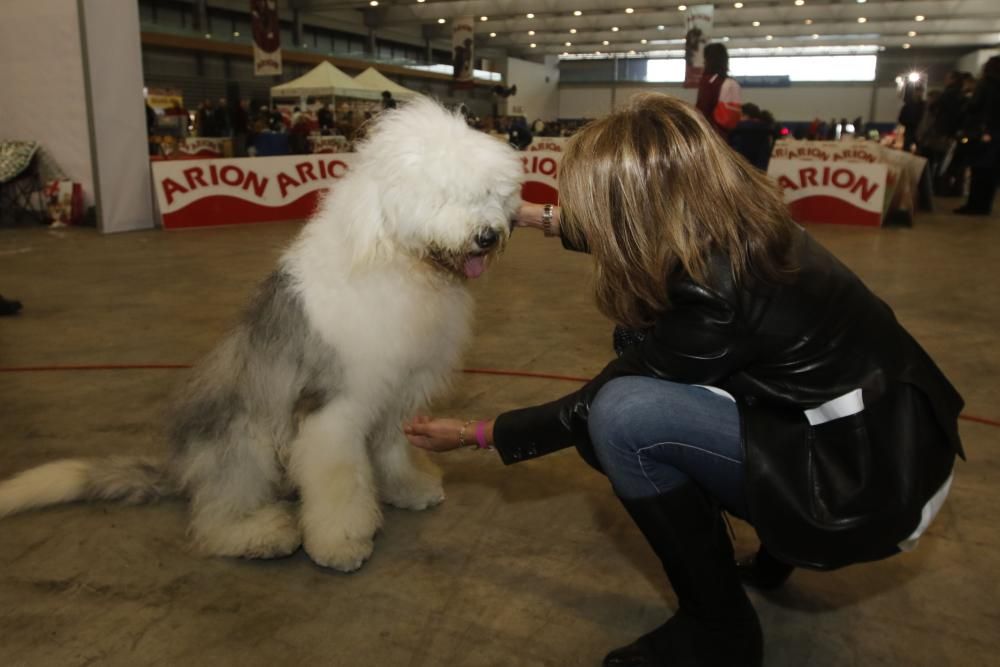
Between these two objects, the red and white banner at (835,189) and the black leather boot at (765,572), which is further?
the red and white banner at (835,189)

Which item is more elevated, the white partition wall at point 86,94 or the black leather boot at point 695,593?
the white partition wall at point 86,94

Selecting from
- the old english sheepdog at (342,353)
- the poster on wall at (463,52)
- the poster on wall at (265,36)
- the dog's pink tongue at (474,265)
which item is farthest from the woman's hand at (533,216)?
the poster on wall at (463,52)

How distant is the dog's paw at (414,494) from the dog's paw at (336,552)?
1.12 ft

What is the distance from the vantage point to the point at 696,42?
1662 centimetres

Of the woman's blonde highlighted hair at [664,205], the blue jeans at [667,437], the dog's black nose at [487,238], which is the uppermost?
the woman's blonde highlighted hair at [664,205]

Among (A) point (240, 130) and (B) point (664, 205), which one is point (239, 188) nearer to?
(A) point (240, 130)

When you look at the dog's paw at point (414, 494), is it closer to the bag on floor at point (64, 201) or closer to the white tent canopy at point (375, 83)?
the bag on floor at point (64, 201)

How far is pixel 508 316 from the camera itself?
4.83 meters

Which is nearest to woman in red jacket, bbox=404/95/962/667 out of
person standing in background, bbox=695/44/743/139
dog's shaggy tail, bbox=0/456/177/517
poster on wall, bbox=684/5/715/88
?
dog's shaggy tail, bbox=0/456/177/517

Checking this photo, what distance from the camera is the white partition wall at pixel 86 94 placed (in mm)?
7496

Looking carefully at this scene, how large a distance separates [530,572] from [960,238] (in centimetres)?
788

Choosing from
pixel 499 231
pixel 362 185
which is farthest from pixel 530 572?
pixel 362 185

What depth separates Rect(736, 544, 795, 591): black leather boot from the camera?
6.69 feet

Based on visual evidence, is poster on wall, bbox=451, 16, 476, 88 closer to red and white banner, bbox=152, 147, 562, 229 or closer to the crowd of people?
the crowd of people
